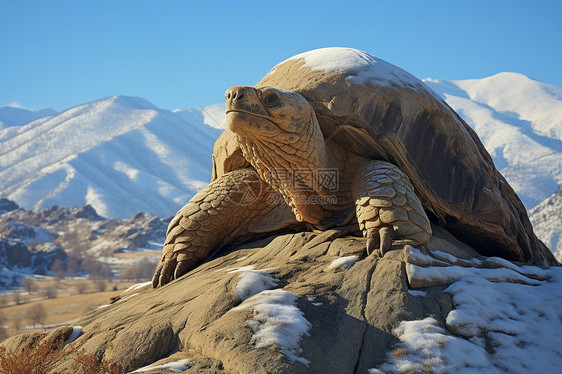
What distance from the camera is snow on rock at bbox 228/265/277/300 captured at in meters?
3.73

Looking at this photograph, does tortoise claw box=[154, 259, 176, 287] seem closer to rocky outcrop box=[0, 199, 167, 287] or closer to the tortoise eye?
the tortoise eye

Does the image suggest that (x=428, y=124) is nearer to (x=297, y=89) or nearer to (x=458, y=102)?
(x=297, y=89)

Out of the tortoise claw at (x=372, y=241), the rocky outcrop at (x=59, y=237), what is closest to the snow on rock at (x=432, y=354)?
the tortoise claw at (x=372, y=241)

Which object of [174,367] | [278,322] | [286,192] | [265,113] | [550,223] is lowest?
[550,223]

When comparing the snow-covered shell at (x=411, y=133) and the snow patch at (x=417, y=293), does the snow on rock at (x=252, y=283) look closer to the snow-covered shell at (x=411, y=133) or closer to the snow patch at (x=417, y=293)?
the snow patch at (x=417, y=293)

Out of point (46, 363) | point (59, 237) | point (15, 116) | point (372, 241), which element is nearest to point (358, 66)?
point (372, 241)

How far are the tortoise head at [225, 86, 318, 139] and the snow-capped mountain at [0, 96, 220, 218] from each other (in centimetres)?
6931

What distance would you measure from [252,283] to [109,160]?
91814mm

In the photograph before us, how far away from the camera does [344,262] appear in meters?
4.19

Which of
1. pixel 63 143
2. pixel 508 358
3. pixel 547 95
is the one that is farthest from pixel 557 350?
Result: pixel 63 143

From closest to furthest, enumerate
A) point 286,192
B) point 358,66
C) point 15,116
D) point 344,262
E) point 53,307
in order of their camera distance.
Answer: point 344,262 < point 286,192 < point 358,66 < point 53,307 < point 15,116

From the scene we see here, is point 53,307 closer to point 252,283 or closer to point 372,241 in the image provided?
point 252,283

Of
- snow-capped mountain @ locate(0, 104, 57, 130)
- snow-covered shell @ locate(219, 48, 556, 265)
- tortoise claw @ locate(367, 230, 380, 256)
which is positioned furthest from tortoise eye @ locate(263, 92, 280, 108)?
snow-capped mountain @ locate(0, 104, 57, 130)

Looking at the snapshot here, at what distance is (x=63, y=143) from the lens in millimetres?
99500
